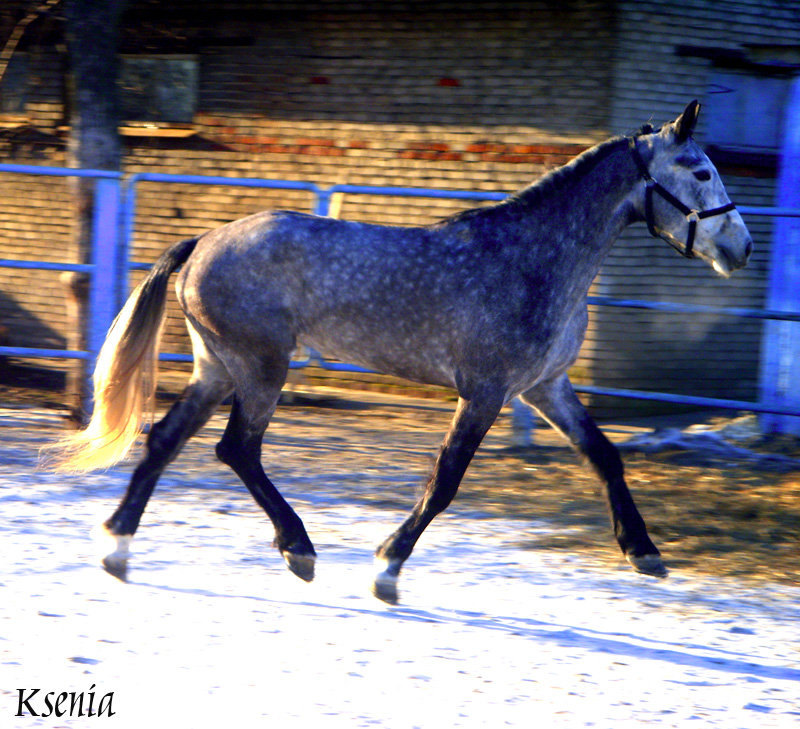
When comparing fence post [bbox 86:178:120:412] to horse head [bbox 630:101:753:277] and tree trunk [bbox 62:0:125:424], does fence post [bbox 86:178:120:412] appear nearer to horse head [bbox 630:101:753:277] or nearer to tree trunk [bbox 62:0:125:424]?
tree trunk [bbox 62:0:125:424]

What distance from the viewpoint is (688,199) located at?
171 inches

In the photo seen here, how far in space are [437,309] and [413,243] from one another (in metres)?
0.30

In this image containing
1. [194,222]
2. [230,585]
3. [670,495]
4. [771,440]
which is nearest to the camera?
[230,585]

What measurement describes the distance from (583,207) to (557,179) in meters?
0.15

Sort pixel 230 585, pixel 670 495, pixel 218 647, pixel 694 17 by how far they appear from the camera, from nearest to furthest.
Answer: pixel 218 647 < pixel 230 585 < pixel 670 495 < pixel 694 17

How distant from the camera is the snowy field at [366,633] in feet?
10.6

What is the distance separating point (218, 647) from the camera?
3646 millimetres

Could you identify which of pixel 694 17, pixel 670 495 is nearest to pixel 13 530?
pixel 670 495

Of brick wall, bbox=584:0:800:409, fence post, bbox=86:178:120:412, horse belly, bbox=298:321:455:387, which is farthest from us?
brick wall, bbox=584:0:800:409

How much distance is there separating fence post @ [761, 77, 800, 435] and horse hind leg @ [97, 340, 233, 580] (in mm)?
4154

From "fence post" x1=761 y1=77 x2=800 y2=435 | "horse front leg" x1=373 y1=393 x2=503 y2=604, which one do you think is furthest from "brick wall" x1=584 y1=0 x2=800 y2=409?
"horse front leg" x1=373 y1=393 x2=503 y2=604

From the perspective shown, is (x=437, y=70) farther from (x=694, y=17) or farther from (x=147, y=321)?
(x=147, y=321)

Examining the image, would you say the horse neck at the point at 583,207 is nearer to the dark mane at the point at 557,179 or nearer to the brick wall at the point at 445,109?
the dark mane at the point at 557,179

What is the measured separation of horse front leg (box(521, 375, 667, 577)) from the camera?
461cm
